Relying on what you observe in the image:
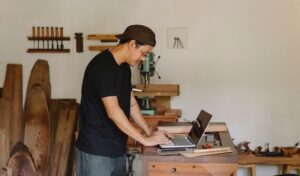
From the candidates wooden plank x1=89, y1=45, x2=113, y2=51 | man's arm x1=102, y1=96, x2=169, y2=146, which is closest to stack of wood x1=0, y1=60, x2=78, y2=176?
wooden plank x1=89, y1=45, x2=113, y2=51

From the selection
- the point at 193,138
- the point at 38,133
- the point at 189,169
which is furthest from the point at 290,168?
the point at 38,133

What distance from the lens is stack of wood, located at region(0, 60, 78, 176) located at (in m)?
3.35

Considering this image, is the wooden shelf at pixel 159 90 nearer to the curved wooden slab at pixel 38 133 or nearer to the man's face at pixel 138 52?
the curved wooden slab at pixel 38 133

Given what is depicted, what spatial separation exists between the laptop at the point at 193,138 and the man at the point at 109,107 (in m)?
0.05

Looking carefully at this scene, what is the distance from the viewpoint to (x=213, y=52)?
144 inches

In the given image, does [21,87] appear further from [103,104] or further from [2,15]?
[103,104]

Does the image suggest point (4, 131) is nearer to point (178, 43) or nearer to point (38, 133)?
point (38, 133)

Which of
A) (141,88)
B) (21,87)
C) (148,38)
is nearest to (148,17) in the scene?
(141,88)

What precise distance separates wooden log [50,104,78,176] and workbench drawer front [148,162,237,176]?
187cm

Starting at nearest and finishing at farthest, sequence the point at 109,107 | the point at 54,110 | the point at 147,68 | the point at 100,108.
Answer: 1. the point at 109,107
2. the point at 100,108
3. the point at 147,68
4. the point at 54,110

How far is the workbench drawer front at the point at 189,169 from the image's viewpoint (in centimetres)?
178

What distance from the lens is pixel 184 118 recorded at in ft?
12.3

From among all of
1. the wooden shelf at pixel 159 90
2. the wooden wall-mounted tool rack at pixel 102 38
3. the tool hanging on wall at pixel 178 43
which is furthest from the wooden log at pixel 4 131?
the tool hanging on wall at pixel 178 43

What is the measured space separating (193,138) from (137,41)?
0.60 metres
